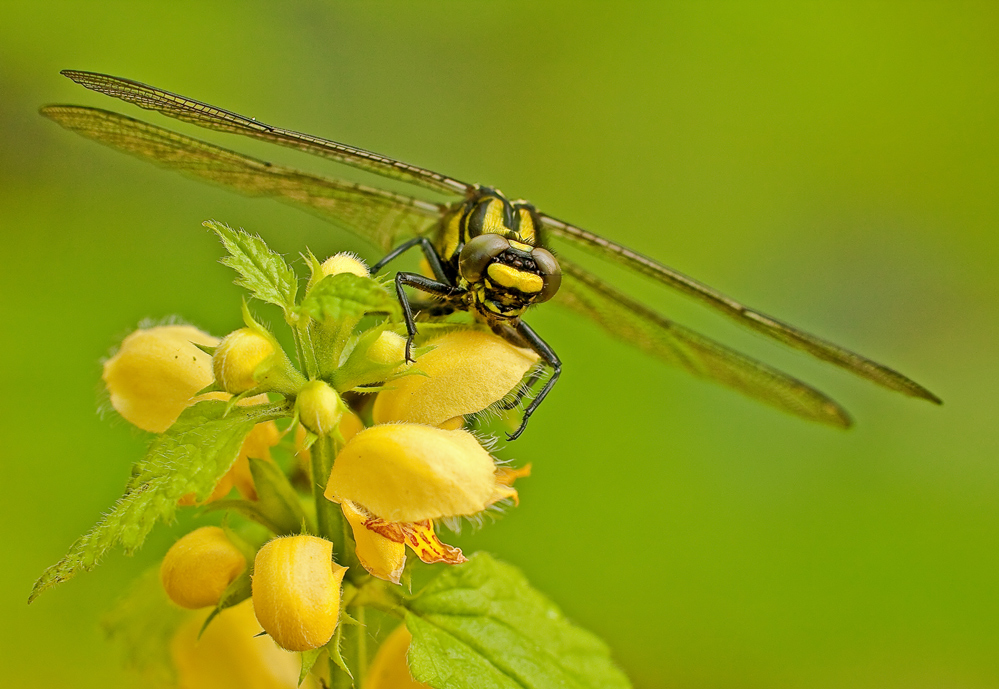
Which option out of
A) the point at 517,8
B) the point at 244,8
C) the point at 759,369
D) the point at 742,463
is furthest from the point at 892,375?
the point at 517,8

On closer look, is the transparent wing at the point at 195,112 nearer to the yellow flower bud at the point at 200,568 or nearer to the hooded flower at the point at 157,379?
the hooded flower at the point at 157,379

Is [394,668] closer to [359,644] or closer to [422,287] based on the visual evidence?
[359,644]

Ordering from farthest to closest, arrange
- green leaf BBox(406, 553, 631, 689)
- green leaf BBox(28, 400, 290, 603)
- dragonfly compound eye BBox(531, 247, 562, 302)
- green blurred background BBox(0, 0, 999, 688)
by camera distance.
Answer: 1. green blurred background BBox(0, 0, 999, 688)
2. dragonfly compound eye BBox(531, 247, 562, 302)
3. green leaf BBox(406, 553, 631, 689)
4. green leaf BBox(28, 400, 290, 603)

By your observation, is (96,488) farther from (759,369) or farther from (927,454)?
(927,454)

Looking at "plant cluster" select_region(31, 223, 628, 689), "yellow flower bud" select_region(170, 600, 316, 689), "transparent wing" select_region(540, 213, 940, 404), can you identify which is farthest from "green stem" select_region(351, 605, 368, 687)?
"transparent wing" select_region(540, 213, 940, 404)

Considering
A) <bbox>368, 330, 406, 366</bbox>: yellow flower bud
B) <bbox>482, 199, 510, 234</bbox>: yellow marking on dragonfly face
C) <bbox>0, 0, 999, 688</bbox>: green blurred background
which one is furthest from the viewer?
<bbox>0, 0, 999, 688</bbox>: green blurred background

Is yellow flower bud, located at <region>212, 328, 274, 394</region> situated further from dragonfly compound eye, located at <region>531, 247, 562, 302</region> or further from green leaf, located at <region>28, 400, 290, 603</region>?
dragonfly compound eye, located at <region>531, 247, 562, 302</region>

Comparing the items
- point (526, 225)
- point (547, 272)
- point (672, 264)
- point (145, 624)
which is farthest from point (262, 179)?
point (672, 264)
